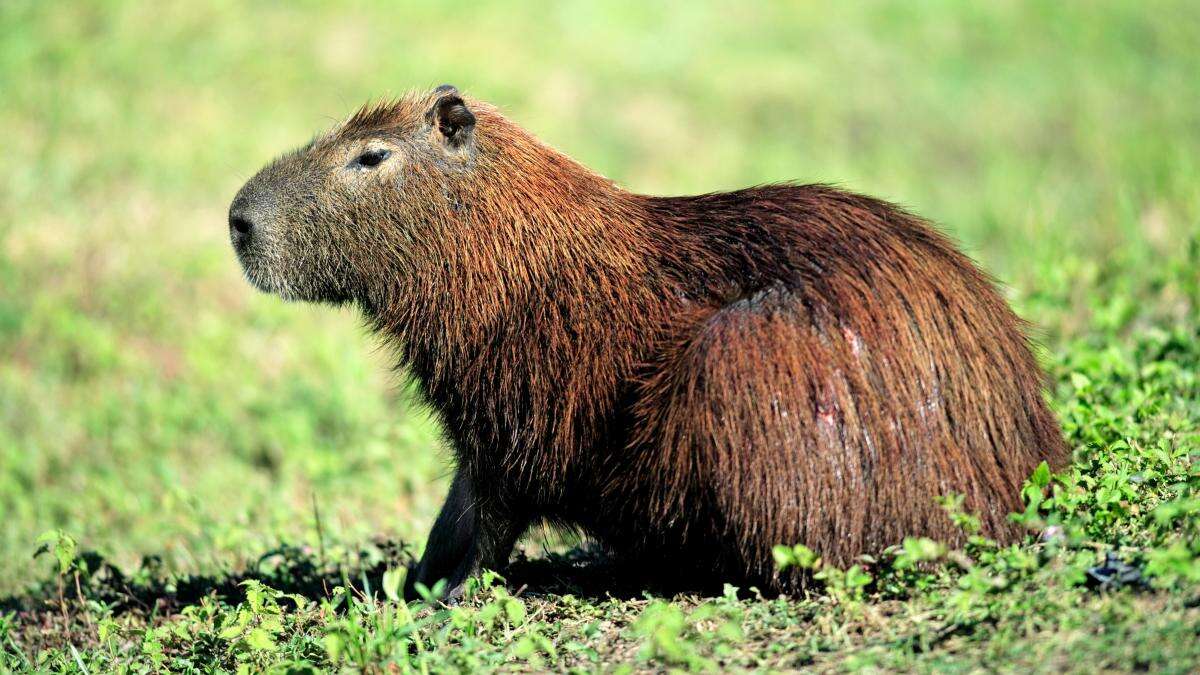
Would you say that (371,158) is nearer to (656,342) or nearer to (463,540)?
(656,342)

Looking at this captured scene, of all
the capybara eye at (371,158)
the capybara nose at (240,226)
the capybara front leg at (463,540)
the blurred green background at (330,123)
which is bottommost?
the capybara front leg at (463,540)

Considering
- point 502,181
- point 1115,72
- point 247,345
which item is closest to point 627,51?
point 1115,72

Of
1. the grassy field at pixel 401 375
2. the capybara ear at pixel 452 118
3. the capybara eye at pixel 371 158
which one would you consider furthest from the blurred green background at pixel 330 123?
the capybara ear at pixel 452 118

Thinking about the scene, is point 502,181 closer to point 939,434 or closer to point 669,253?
point 669,253

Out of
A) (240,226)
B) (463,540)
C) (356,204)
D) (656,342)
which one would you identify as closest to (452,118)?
(356,204)

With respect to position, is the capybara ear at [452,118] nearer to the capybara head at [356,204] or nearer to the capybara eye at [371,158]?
the capybara head at [356,204]

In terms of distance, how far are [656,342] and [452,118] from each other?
94cm

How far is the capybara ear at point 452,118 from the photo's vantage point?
12.3ft

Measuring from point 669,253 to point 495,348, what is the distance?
572 mm

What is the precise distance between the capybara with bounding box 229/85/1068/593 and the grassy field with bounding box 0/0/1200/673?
0.64 ft

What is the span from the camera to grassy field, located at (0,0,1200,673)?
3057 millimetres

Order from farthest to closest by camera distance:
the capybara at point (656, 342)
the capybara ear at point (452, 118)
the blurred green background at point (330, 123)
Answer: the blurred green background at point (330, 123)
the capybara ear at point (452, 118)
the capybara at point (656, 342)

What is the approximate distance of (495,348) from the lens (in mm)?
3645

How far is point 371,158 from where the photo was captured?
3832 mm
